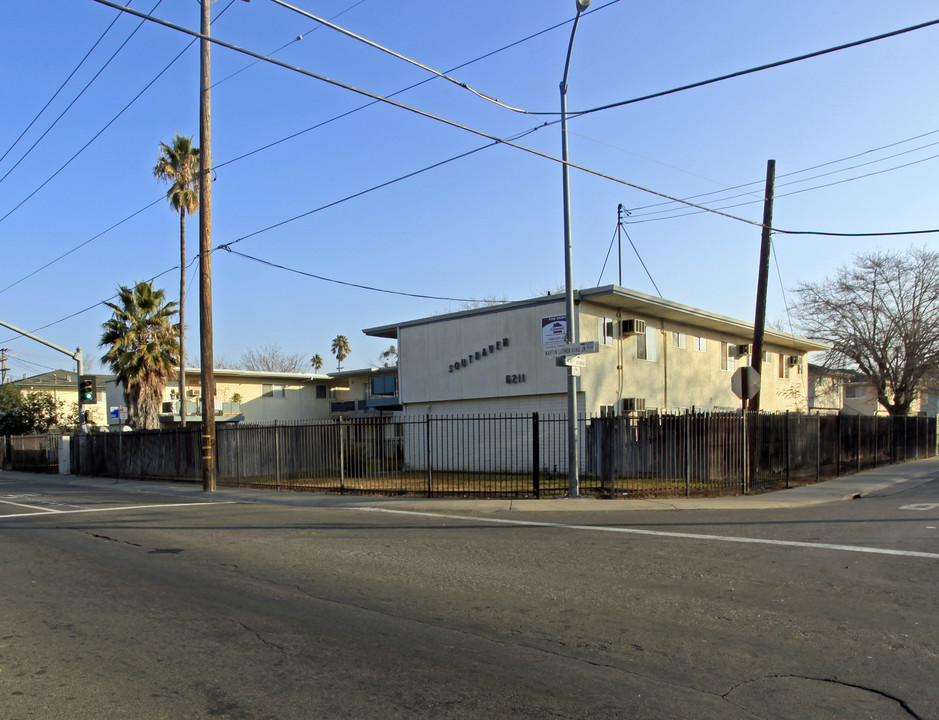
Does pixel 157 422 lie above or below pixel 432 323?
below

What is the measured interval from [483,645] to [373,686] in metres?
1.14

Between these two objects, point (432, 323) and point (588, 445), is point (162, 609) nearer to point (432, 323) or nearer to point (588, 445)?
point (588, 445)

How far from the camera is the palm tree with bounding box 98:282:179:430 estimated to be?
1251 inches

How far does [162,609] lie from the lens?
675cm

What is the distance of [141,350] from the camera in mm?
31719

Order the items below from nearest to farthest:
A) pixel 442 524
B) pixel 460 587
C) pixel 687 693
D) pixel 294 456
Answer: pixel 687 693
pixel 460 587
pixel 442 524
pixel 294 456

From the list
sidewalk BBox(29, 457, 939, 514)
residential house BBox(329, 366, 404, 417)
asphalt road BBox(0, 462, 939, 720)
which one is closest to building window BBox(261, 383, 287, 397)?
residential house BBox(329, 366, 404, 417)

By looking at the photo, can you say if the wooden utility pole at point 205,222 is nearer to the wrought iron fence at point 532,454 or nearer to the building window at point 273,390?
the wrought iron fence at point 532,454

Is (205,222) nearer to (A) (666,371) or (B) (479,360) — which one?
(B) (479,360)

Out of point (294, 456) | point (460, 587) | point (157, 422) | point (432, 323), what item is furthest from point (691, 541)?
point (157, 422)

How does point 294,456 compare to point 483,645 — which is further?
point 294,456

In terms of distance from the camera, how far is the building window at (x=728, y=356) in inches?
1215

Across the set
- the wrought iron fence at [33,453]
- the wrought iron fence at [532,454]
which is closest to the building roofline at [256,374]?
the wrought iron fence at [33,453]

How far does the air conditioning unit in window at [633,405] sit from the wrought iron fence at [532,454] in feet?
7.91
